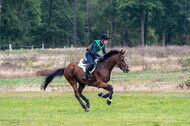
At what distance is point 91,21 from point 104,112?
2923 inches

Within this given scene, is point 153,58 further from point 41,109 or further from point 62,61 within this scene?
point 41,109

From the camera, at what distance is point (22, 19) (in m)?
71.1

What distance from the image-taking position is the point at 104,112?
1441 cm

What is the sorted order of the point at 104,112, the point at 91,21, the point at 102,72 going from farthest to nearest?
the point at 91,21
the point at 102,72
the point at 104,112

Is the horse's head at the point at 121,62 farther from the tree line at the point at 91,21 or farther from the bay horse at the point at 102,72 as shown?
the tree line at the point at 91,21

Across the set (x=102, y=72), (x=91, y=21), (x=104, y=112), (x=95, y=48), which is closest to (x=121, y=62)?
(x=102, y=72)

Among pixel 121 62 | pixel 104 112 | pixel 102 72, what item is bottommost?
pixel 104 112

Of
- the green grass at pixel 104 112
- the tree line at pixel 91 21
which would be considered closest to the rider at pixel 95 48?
the green grass at pixel 104 112

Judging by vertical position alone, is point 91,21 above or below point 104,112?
above

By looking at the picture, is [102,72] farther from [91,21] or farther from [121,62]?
[91,21]

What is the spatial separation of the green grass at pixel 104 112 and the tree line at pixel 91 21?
44053mm

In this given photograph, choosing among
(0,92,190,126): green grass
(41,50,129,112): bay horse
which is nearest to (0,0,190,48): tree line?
(0,92,190,126): green grass

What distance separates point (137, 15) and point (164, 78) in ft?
128

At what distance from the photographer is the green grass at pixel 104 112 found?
40.1 ft
